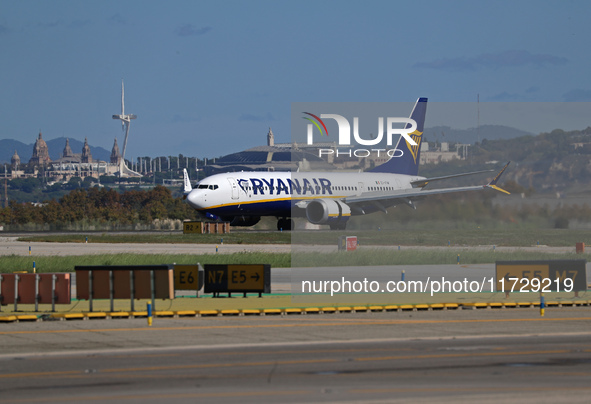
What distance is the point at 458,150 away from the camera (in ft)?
128

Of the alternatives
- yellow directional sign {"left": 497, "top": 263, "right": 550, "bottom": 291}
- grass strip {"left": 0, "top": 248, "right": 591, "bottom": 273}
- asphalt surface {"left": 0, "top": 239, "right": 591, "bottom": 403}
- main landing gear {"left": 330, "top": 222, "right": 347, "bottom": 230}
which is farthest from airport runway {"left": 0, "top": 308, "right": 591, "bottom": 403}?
main landing gear {"left": 330, "top": 222, "right": 347, "bottom": 230}

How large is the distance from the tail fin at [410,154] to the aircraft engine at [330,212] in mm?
3720

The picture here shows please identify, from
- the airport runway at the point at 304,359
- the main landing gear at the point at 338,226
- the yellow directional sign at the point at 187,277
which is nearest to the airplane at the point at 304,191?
the main landing gear at the point at 338,226

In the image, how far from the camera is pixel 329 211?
58.2 metres

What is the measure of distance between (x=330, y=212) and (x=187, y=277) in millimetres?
29648

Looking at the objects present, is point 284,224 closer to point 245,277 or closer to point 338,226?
point 338,226

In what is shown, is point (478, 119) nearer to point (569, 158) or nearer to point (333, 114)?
point (569, 158)

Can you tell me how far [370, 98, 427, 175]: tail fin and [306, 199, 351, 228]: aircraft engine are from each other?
12.2 feet

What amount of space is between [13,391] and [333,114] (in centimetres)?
2960

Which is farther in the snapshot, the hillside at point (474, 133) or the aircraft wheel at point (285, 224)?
the aircraft wheel at point (285, 224)

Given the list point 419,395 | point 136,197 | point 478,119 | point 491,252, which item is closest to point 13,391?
→ point 419,395

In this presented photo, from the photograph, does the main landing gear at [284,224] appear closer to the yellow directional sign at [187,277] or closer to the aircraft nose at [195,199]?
the aircraft nose at [195,199]

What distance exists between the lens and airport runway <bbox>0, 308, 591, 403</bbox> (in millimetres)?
13562

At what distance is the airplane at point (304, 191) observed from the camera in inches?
2404
